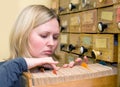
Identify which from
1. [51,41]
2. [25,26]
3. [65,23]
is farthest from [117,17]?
[65,23]

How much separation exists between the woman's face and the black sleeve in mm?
171

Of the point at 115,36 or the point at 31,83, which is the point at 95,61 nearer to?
the point at 115,36

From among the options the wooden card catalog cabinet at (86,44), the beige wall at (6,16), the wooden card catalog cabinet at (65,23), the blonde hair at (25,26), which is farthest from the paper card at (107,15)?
the beige wall at (6,16)

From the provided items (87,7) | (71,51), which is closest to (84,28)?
(87,7)

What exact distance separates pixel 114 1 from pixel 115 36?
153mm

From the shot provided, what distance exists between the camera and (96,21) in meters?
1.00

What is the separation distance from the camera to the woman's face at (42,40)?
0.86 metres

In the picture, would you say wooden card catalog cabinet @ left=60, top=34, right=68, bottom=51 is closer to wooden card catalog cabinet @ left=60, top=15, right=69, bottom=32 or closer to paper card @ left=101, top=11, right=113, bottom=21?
wooden card catalog cabinet @ left=60, top=15, right=69, bottom=32

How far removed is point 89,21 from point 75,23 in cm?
18

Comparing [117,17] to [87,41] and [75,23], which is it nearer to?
[87,41]

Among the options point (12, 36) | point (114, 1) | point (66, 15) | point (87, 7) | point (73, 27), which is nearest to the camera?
point (114, 1)

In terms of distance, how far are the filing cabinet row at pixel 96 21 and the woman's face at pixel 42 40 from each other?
24 cm

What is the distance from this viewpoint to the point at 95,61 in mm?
1019

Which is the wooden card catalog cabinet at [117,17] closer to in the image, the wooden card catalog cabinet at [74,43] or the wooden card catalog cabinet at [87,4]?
the wooden card catalog cabinet at [87,4]
